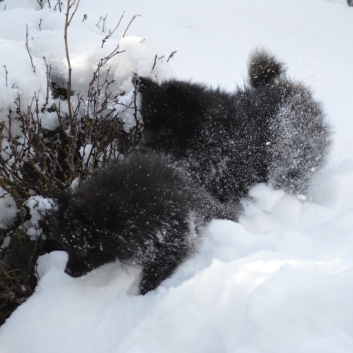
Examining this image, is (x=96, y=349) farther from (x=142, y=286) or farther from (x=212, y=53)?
(x=212, y=53)

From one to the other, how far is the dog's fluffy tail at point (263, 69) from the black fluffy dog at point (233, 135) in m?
0.38

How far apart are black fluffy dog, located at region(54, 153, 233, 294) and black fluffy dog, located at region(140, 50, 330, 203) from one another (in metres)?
0.95

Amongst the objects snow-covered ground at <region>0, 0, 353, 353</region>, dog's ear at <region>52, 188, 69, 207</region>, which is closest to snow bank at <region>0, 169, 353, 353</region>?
snow-covered ground at <region>0, 0, 353, 353</region>

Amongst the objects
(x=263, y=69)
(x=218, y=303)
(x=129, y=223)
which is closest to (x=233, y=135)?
(x=263, y=69)

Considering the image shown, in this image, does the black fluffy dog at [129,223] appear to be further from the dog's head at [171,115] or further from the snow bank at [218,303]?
the dog's head at [171,115]

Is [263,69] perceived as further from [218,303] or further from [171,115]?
[218,303]

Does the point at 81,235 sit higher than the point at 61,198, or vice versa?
the point at 61,198

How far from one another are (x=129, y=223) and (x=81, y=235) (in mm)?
306

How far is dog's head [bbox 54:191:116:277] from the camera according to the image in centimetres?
254

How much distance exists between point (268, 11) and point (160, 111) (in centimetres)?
603

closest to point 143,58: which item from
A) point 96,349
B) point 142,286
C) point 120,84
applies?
point 120,84

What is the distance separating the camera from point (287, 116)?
4.21 metres

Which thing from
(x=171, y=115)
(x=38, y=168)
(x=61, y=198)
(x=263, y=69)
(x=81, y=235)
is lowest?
(x=38, y=168)

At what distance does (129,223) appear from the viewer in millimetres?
2600
